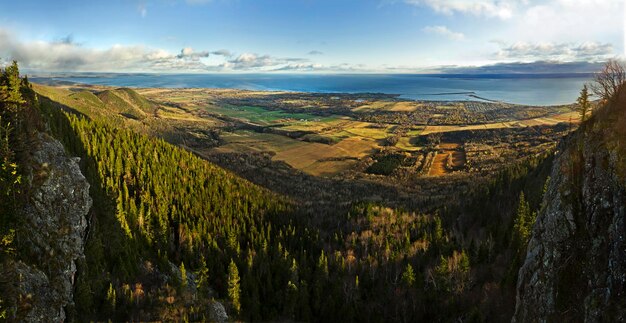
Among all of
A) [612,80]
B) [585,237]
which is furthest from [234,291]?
[612,80]

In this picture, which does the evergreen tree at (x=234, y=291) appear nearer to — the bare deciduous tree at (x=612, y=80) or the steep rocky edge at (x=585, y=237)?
the steep rocky edge at (x=585, y=237)

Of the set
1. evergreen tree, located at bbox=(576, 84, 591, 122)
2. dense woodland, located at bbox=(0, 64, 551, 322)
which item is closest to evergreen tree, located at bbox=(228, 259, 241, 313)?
dense woodland, located at bbox=(0, 64, 551, 322)

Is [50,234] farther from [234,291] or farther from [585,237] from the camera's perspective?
[585,237]

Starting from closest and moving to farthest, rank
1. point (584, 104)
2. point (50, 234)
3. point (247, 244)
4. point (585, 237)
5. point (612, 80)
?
point (585, 237), point (612, 80), point (584, 104), point (50, 234), point (247, 244)

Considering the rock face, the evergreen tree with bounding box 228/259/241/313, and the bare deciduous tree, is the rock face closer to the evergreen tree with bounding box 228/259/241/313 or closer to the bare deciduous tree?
the evergreen tree with bounding box 228/259/241/313

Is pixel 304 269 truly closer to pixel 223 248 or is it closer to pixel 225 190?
pixel 223 248

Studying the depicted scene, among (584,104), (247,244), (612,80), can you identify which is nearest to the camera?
(612,80)

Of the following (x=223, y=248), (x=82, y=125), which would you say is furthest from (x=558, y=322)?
(x=82, y=125)
